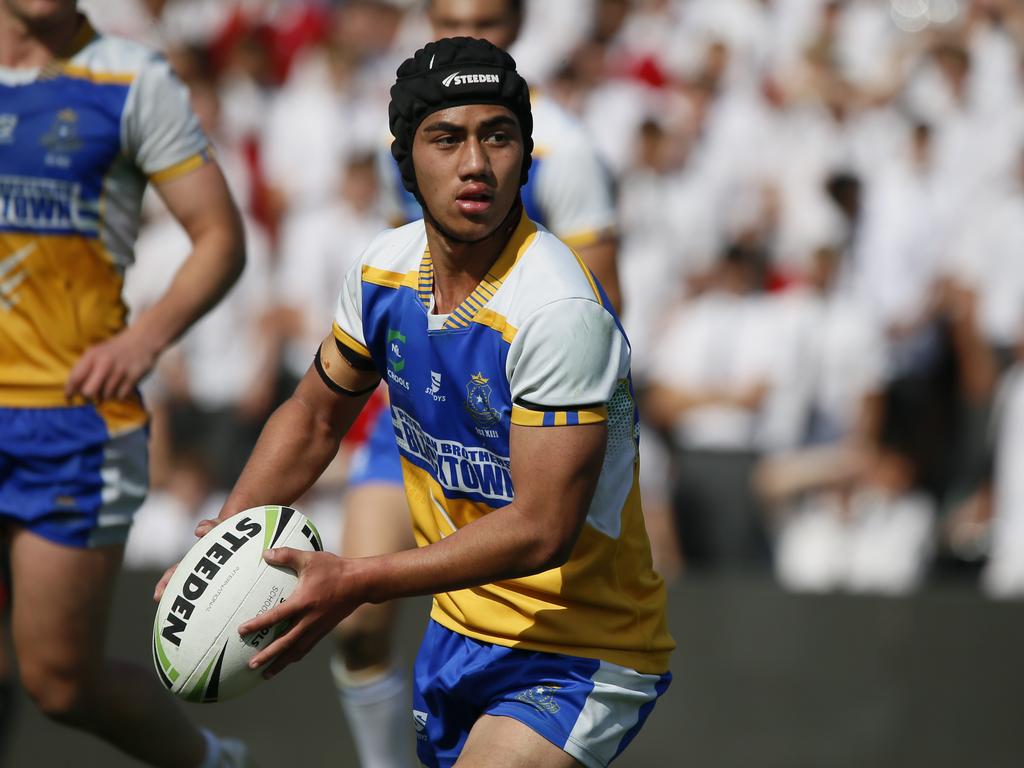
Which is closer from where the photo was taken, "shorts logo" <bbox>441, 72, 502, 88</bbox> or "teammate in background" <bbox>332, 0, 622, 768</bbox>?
"shorts logo" <bbox>441, 72, 502, 88</bbox>

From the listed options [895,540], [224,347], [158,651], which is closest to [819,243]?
[895,540]

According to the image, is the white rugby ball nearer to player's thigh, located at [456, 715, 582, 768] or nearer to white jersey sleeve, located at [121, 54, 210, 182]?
player's thigh, located at [456, 715, 582, 768]

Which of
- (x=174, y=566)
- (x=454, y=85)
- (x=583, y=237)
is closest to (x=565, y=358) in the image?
(x=454, y=85)

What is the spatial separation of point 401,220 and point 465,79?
6.86ft

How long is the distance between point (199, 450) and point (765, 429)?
3.55m

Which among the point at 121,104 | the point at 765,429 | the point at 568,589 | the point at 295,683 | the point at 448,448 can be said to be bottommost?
the point at 295,683

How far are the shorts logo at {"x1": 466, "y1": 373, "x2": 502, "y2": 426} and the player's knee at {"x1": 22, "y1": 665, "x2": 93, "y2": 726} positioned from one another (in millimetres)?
1840

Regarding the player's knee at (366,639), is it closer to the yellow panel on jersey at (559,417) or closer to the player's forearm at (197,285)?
the player's forearm at (197,285)

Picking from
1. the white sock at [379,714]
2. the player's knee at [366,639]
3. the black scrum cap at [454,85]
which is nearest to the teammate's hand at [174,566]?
the black scrum cap at [454,85]

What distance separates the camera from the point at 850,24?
39.2ft

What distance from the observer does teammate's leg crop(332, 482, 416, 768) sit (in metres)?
5.49

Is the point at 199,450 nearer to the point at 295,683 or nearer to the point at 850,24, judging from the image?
the point at 295,683

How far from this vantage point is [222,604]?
3.62m

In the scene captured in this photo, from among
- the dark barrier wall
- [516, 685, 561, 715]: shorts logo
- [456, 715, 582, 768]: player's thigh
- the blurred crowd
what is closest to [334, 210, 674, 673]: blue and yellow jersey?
[516, 685, 561, 715]: shorts logo
